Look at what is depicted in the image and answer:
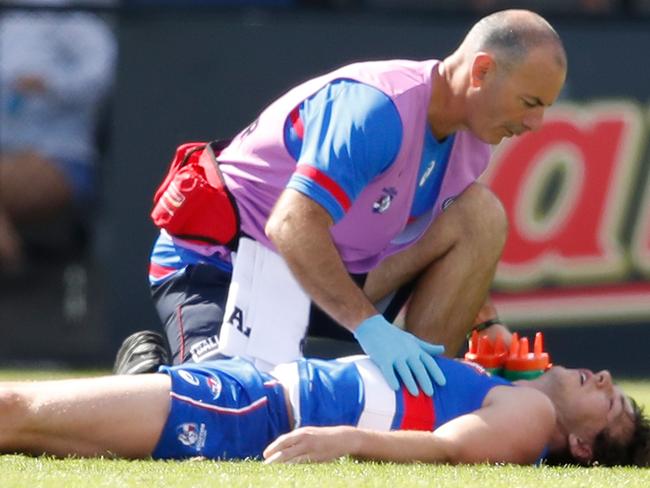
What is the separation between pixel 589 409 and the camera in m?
5.32

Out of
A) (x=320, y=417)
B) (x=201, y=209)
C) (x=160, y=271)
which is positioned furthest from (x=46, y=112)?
(x=320, y=417)

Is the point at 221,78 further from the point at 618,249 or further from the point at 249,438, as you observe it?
the point at 249,438

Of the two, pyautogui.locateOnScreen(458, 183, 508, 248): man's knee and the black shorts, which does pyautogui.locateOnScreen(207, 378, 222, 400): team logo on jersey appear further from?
pyautogui.locateOnScreen(458, 183, 508, 248): man's knee

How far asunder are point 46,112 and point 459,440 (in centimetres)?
462

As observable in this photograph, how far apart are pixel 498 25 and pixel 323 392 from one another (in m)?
→ 1.40

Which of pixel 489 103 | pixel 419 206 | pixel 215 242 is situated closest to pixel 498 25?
pixel 489 103

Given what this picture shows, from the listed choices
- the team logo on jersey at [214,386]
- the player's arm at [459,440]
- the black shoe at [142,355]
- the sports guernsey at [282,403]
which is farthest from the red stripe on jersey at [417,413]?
the black shoe at [142,355]

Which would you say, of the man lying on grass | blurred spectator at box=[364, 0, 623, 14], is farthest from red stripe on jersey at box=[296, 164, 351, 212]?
blurred spectator at box=[364, 0, 623, 14]

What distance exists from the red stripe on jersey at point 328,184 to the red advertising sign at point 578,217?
12.1 ft

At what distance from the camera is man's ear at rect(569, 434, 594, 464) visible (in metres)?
5.25

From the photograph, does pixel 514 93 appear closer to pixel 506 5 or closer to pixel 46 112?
pixel 506 5

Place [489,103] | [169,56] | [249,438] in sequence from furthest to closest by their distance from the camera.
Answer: [169,56] < [489,103] < [249,438]

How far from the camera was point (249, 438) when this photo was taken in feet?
16.4

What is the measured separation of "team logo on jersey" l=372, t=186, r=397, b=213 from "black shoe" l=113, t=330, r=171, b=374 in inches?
33.6
